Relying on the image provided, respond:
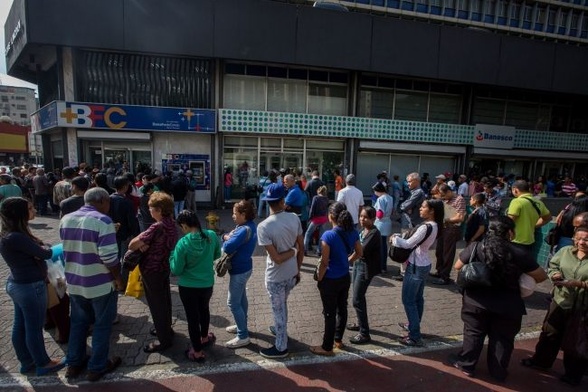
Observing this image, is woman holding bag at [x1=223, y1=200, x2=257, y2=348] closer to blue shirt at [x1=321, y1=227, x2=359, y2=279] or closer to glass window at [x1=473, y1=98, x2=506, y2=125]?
blue shirt at [x1=321, y1=227, x2=359, y2=279]

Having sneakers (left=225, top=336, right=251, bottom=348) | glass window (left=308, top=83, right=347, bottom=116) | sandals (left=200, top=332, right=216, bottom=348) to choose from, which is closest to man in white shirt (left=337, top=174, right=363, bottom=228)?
sneakers (left=225, top=336, right=251, bottom=348)

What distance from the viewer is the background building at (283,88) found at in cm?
1136

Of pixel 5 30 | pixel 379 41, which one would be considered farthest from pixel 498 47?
pixel 5 30

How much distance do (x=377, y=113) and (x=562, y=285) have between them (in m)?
12.8

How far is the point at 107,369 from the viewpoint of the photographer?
322cm

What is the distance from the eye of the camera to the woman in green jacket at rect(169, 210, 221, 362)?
3174mm

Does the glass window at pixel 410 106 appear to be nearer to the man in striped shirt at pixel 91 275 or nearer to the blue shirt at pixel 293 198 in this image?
the blue shirt at pixel 293 198

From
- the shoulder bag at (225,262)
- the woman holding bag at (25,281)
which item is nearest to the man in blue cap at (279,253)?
the shoulder bag at (225,262)

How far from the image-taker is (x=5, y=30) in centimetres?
1528

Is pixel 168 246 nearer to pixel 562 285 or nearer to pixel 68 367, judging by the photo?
pixel 68 367

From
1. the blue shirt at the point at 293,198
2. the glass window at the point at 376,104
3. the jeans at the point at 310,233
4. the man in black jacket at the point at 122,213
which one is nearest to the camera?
Result: the man in black jacket at the point at 122,213

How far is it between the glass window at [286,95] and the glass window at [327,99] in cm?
35

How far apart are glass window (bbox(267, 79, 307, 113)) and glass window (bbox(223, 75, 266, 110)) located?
0.35 m

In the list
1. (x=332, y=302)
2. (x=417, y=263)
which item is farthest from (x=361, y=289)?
(x=417, y=263)
